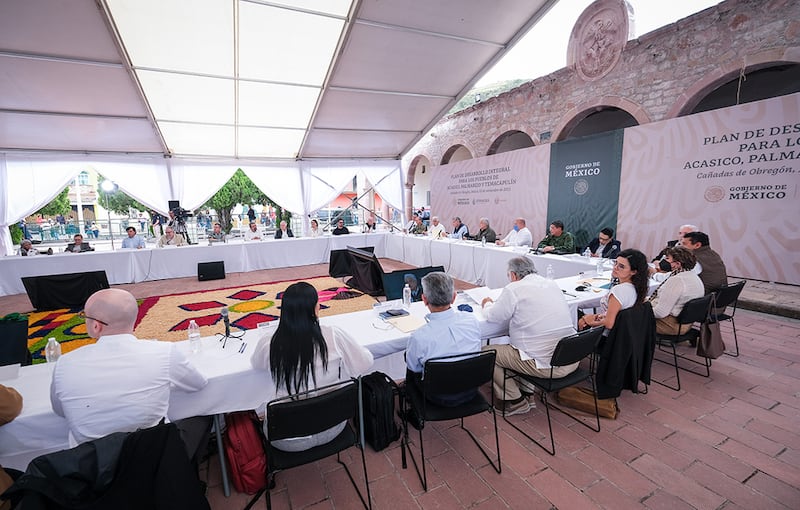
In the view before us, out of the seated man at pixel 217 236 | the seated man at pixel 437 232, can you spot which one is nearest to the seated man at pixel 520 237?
the seated man at pixel 437 232

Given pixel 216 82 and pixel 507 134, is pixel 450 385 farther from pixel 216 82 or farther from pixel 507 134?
pixel 507 134

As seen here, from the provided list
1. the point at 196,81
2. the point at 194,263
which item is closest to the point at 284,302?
the point at 196,81

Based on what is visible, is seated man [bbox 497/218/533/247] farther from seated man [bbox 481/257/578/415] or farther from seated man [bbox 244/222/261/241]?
seated man [bbox 244/222/261/241]

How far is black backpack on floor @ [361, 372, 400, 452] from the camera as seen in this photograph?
2.07 metres

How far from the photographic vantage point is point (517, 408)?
2.52m

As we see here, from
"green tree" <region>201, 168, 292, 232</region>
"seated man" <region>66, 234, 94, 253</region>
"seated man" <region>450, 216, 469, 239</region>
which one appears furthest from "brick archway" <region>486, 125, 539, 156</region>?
"green tree" <region>201, 168, 292, 232</region>

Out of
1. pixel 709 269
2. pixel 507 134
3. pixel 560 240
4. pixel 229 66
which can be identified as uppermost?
pixel 229 66

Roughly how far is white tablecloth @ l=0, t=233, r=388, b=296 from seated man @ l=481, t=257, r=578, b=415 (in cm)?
670

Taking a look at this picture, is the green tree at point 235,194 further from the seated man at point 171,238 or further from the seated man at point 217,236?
the seated man at point 171,238

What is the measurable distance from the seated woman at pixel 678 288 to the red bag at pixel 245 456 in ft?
9.74

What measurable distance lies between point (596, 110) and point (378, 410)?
25.5ft

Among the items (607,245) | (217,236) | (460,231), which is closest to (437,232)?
(460,231)

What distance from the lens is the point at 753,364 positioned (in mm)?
3129

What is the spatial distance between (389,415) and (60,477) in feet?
4.92
